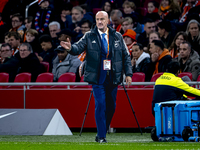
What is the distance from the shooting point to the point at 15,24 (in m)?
15.7

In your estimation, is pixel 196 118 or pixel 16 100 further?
pixel 16 100

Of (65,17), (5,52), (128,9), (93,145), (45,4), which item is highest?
(45,4)

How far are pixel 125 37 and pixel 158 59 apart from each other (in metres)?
1.89

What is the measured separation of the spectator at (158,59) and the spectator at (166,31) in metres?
1.38

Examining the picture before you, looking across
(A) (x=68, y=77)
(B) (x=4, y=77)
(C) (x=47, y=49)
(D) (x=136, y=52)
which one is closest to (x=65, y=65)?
(A) (x=68, y=77)

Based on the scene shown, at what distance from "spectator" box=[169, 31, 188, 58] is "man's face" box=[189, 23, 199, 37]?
1.65ft

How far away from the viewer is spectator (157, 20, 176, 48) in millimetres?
11789

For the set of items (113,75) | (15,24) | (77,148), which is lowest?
(77,148)

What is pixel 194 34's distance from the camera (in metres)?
11.2

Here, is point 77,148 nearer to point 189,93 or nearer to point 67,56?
point 189,93

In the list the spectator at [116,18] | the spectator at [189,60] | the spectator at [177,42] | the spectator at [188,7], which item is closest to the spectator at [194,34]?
the spectator at [177,42]

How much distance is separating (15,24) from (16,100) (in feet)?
20.7

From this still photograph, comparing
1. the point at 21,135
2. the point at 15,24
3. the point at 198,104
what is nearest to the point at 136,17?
the point at 15,24

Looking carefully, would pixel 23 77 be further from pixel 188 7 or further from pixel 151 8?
pixel 188 7
